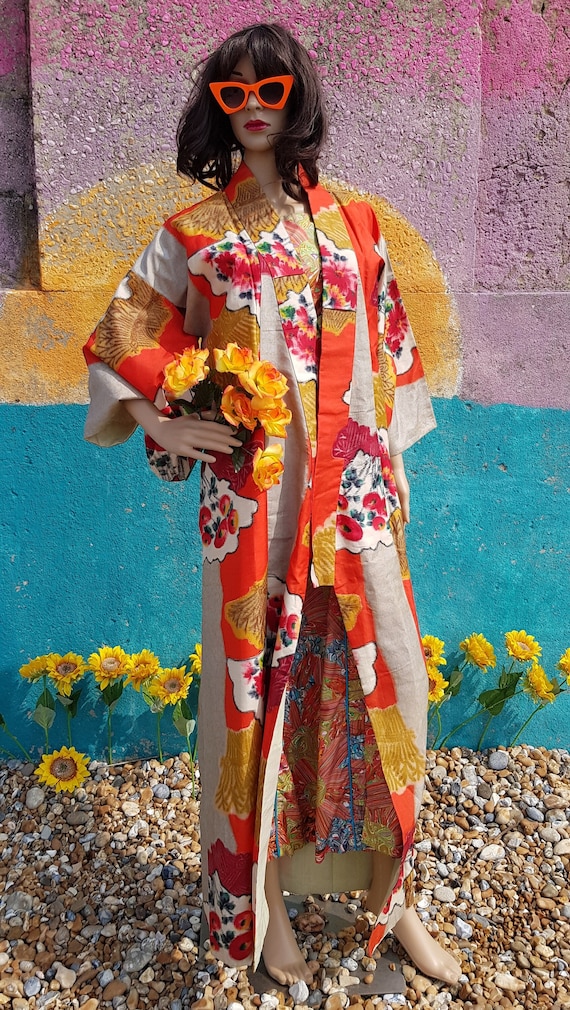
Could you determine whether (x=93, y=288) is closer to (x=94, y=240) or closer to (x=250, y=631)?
(x=94, y=240)

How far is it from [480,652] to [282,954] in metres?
1.03

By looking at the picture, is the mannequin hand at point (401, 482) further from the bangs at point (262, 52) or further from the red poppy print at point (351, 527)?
the bangs at point (262, 52)

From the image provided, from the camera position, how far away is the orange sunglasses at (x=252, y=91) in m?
1.39

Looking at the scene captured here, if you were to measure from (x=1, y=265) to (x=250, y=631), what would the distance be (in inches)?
57.0

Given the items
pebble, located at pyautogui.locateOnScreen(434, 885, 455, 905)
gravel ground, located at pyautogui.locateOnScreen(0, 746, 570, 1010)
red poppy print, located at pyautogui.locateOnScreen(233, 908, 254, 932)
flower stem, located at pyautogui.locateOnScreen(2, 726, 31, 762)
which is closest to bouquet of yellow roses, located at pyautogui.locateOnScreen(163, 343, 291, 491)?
red poppy print, located at pyautogui.locateOnScreen(233, 908, 254, 932)

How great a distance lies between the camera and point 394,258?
2.34 m

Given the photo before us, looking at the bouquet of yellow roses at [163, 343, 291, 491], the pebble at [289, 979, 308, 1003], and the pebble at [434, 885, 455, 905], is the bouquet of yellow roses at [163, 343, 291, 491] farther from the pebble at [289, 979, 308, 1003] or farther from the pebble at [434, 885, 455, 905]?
the pebble at [434, 885, 455, 905]

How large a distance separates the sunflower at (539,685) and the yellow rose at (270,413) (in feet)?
4.79

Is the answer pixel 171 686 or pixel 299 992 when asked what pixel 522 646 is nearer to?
pixel 171 686

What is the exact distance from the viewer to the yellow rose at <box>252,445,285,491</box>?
1.32 meters

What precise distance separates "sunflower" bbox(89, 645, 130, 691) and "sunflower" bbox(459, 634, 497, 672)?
100cm

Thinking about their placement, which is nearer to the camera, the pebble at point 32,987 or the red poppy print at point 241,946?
the red poppy print at point 241,946

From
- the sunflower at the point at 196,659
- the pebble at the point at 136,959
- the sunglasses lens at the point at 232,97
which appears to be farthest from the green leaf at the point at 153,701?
the sunglasses lens at the point at 232,97

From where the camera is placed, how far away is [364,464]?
1.56 m
